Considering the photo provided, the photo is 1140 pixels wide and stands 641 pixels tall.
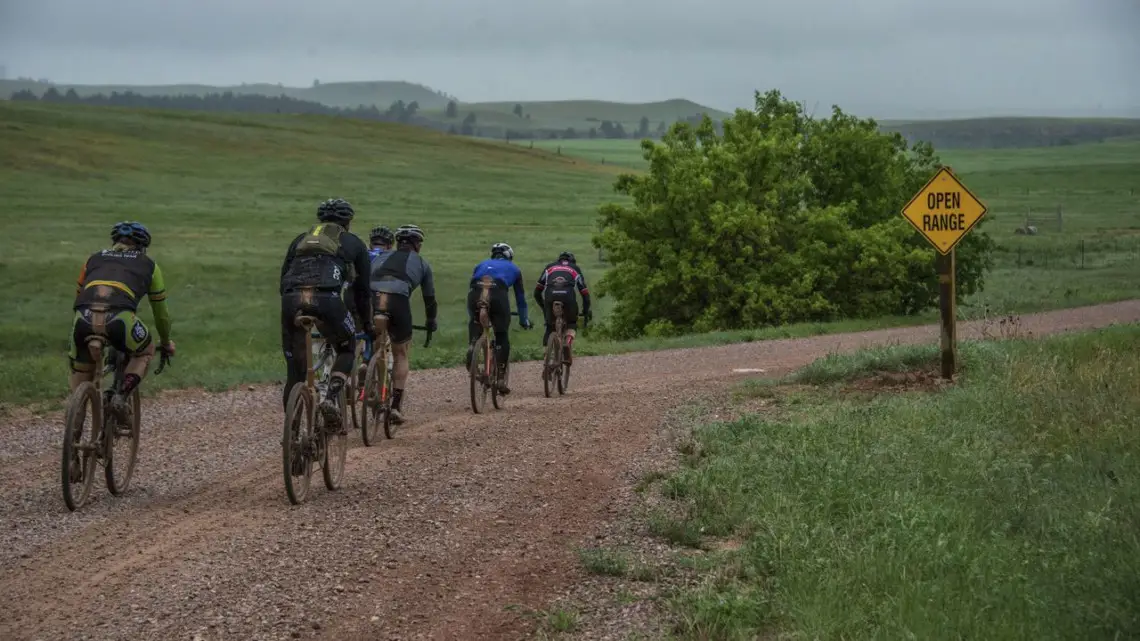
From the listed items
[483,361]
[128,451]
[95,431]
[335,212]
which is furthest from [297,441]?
[483,361]

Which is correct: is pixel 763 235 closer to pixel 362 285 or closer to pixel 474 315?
pixel 474 315

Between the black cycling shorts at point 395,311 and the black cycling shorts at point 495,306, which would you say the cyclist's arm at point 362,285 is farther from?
the black cycling shorts at point 495,306

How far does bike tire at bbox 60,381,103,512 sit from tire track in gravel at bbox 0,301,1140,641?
A: 0.47 feet

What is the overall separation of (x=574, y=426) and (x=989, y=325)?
1449 centimetres

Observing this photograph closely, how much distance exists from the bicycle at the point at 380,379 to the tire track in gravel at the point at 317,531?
9.7 inches

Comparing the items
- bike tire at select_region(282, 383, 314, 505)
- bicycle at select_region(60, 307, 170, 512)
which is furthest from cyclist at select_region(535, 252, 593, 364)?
bike tire at select_region(282, 383, 314, 505)

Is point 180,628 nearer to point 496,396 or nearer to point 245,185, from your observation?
point 496,396

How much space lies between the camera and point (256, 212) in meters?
78.1

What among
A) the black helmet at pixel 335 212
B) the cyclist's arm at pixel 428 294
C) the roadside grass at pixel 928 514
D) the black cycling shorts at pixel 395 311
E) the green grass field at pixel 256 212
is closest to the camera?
the roadside grass at pixel 928 514

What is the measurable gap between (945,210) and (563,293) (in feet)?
16.0

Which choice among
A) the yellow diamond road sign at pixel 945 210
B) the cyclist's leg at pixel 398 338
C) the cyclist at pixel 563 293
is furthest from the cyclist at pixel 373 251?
the yellow diamond road sign at pixel 945 210

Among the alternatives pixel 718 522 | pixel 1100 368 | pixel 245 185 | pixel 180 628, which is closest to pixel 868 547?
pixel 718 522

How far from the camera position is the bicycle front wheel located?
15.8 metres

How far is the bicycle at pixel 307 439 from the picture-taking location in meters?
10.0
